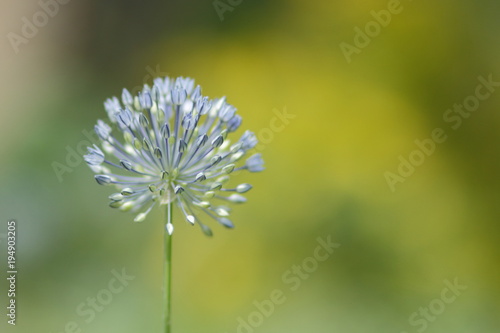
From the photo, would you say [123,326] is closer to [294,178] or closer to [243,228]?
[243,228]

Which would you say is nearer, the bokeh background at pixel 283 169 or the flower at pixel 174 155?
the flower at pixel 174 155

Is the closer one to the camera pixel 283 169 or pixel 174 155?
Result: pixel 174 155

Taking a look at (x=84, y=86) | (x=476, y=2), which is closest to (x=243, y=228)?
(x=84, y=86)

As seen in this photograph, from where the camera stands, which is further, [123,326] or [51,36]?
[51,36]

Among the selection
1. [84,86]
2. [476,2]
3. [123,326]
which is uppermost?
[84,86]
